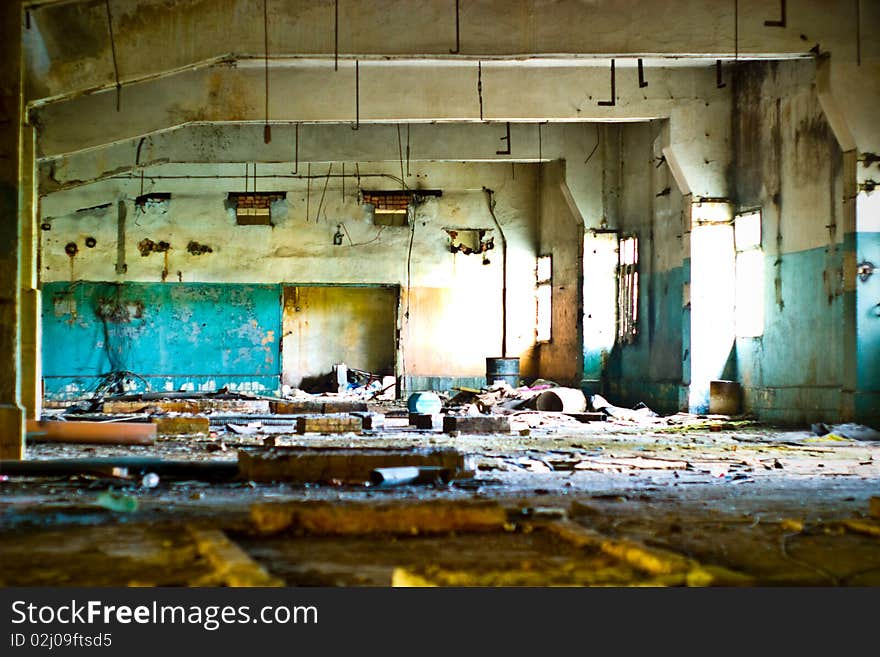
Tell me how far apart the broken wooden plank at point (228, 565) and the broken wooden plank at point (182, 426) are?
7800 mm

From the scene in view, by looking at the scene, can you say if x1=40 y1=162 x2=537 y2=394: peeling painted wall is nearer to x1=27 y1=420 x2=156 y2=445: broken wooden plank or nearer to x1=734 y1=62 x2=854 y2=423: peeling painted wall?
x1=734 y1=62 x2=854 y2=423: peeling painted wall

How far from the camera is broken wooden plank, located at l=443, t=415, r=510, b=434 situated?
40.6ft

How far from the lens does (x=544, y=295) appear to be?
71.7 feet

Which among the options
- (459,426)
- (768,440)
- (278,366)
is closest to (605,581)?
(768,440)

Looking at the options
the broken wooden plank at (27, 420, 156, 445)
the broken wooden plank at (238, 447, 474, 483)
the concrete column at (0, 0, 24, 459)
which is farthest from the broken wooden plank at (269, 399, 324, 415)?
the broken wooden plank at (238, 447, 474, 483)

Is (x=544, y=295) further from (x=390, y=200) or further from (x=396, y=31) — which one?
(x=396, y=31)

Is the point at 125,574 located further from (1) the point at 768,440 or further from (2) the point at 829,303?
(2) the point at 829,303

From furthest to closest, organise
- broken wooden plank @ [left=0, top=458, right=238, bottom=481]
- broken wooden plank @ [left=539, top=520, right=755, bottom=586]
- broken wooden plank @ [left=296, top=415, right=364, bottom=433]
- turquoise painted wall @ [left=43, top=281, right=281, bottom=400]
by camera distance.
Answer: turquoise painted wall @ [left=43, top=281, right=281, bottom=400] < broken wooden plank @ [left=296, top=415, right=364, bottom=433] < broken wooden plank @ [left=0, top=458, right=238, bottom=481] < broken wooden plank @ [left=539, top=520, right=755, bottom=586]

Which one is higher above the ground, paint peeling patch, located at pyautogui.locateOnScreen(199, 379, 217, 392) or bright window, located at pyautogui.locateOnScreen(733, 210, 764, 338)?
bright window, located at pyautogui.locateOnScreen(733, 210, 764, 338)

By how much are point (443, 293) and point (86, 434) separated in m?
12.6

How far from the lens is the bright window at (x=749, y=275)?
14172 mm

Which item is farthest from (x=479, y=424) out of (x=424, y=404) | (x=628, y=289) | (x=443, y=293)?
(x=443, y=293)

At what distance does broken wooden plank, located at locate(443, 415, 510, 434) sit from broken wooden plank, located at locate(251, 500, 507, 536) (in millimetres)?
7188

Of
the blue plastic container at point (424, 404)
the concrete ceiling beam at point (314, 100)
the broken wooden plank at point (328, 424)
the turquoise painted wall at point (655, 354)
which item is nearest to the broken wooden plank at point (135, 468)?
the broken wooden plank at point (328, 424)
